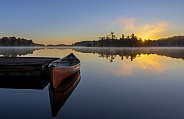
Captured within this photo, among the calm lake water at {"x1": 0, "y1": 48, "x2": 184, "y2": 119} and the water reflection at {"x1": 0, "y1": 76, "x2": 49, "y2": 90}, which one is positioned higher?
the water reflection at {"x1": 0, "y1": 76, "x2": 49, "y2": 90}

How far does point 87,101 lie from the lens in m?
11.3

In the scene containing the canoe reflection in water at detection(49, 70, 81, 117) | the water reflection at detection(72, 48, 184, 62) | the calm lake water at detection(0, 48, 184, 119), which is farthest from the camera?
the water reflection at detection(72, 48, 184, 62)

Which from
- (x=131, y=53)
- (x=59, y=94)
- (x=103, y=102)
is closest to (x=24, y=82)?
(x=59, y=94)

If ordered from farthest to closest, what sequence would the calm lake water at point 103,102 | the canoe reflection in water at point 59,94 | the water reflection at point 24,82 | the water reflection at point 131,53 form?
the water reflection at point 131,53
the water reflection at point 24,82
the canoe reflection in water at point 59,94
the calm lake water at point 103,102

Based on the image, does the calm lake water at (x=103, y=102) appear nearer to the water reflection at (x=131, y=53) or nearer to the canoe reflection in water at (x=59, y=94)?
the canoe reflection in water at (x=59, y=94)

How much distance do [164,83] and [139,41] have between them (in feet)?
559

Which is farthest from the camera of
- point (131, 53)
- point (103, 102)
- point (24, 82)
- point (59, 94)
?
point (131, 53)

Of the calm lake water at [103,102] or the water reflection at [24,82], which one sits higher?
the water reflection at [24,82]

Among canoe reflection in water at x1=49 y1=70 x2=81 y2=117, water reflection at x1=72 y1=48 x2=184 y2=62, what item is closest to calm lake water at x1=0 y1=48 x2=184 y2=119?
A: canoe reflection in water at x1=49 y1=70 x2=81 y2=117

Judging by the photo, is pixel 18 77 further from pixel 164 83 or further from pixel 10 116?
pixel 164 83

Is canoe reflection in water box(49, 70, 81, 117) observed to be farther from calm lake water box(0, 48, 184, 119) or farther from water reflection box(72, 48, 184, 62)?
water reflection box(72, 48, 184, 62)

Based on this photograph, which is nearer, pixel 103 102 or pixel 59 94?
pixel 103 102

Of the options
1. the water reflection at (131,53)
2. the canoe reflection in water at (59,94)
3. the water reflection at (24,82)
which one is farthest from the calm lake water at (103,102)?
the water reflection at (131,53)

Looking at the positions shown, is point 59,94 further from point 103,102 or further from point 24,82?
point 24,82
